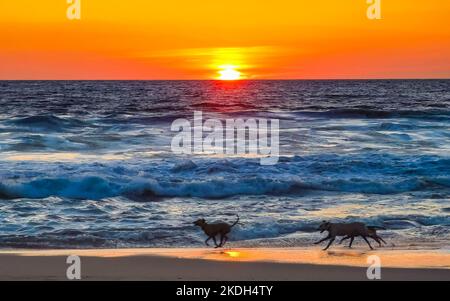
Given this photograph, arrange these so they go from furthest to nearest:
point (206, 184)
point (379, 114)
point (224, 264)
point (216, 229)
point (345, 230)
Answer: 1. point (379, 114)
2. point (206, 184)
3. point (216, 229)
4. point (345, 230)
5. point (224, 264)

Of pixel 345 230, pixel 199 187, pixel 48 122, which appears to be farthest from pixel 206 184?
pixel 48 122

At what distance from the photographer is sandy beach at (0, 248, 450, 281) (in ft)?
27.2

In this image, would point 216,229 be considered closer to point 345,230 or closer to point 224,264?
point 224,264

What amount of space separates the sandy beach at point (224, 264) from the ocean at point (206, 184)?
2.81 feet

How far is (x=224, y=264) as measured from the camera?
9.11 m

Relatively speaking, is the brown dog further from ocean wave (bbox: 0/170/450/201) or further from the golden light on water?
ocean wave (bbox: 0/170/450/201)

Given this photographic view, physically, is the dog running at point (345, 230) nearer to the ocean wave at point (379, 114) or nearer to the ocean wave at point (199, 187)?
the ocean wave at point (199, 187)

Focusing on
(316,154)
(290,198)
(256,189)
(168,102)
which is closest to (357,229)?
(290,198)

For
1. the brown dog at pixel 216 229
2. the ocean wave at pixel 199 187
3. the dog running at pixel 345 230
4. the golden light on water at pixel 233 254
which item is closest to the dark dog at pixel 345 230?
the dog running at pixel 345 230

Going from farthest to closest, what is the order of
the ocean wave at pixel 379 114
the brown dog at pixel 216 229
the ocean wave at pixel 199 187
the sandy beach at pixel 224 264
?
the ocean wave at pixel 379 114 → the ocean wave at pixel 199 187 → the brown dog at pixel 216 229 → the sandy beach at pixel 224 264

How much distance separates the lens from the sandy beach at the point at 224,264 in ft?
27.2

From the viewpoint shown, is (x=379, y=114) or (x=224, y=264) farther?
(x=379, y=114)

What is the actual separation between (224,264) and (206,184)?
25.9ft

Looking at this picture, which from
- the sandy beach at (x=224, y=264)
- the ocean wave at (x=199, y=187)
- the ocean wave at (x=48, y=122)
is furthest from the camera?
the ocean wave at (x=48, y=122)
